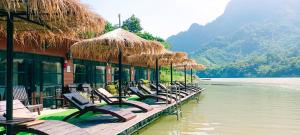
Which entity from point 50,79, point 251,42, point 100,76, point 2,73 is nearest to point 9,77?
point 2,73

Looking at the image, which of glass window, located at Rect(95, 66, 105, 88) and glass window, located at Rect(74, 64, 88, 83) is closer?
glass window, located at Rect(74, 64, 88, 83)

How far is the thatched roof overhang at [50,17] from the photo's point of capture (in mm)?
5332

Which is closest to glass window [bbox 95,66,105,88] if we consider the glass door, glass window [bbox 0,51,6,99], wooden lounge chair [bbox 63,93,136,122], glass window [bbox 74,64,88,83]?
glass window [bbox 74,64,88,83]

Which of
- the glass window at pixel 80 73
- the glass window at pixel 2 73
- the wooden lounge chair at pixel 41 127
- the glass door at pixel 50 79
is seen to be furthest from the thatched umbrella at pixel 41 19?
the glass window at pixel 80 73

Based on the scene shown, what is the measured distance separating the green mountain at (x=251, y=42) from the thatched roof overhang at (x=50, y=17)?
93375mm

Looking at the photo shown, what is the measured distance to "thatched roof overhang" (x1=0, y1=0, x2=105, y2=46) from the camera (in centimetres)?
533

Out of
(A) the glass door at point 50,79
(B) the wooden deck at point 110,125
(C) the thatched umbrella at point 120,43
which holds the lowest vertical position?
(B) the wooden deck at point 110,125

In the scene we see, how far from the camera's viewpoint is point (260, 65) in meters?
109

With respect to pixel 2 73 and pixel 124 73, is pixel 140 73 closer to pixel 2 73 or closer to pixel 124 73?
pixel 124 73

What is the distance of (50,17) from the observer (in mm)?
6094

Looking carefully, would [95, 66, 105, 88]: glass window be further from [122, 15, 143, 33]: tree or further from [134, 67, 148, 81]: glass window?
[122, 15, 143, 33]: tree

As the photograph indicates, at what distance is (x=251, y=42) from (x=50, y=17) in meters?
150

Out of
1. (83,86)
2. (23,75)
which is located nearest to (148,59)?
(83,86)

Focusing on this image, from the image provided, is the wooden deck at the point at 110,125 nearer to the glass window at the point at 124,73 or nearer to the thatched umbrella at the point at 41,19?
the thatched umbrella at the point at 41,19
